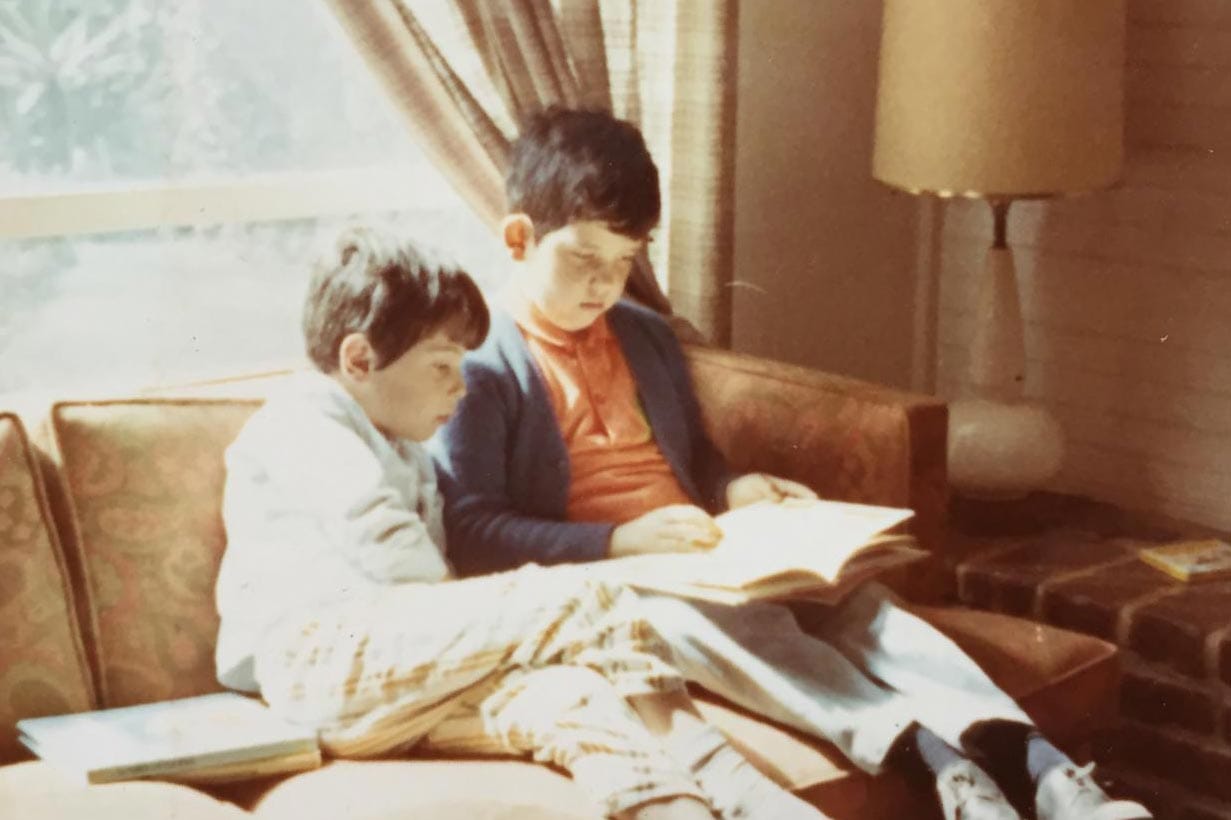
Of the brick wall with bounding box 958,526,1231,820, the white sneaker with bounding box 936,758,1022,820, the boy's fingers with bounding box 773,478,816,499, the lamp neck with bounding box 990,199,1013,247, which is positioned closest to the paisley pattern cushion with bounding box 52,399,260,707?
the boy's fingers with bounding box 773,478,816,499

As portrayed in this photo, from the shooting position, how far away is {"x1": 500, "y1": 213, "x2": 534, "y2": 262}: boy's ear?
7.09 ft

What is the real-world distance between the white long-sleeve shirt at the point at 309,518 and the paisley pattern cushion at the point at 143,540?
0.12 feet

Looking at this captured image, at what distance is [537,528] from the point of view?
2.03m

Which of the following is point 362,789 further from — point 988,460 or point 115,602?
point 988,460

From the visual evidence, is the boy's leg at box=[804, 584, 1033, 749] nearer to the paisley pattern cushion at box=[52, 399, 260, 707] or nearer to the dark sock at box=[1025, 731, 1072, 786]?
the dark sock at box=[1025, 731, 1072, 786]

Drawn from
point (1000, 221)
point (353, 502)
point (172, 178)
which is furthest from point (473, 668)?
point (1000, 221)

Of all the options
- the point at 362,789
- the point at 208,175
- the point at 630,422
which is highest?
the point at 208,175

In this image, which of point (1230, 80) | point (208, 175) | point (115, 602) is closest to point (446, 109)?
point (208, 175)

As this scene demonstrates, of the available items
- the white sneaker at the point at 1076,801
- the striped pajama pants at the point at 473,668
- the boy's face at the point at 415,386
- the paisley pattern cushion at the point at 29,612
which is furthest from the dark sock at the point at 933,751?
the paisley pattern cushion at the point at 29,612

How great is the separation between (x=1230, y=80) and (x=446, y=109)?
135cm

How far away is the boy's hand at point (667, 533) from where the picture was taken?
1976 millimetres

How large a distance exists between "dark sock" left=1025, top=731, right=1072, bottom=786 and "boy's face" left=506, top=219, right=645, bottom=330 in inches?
30.8

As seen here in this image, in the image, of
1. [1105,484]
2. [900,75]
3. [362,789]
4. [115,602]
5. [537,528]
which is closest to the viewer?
[362,789]

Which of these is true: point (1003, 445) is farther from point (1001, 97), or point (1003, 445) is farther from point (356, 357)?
point (356, 357)
